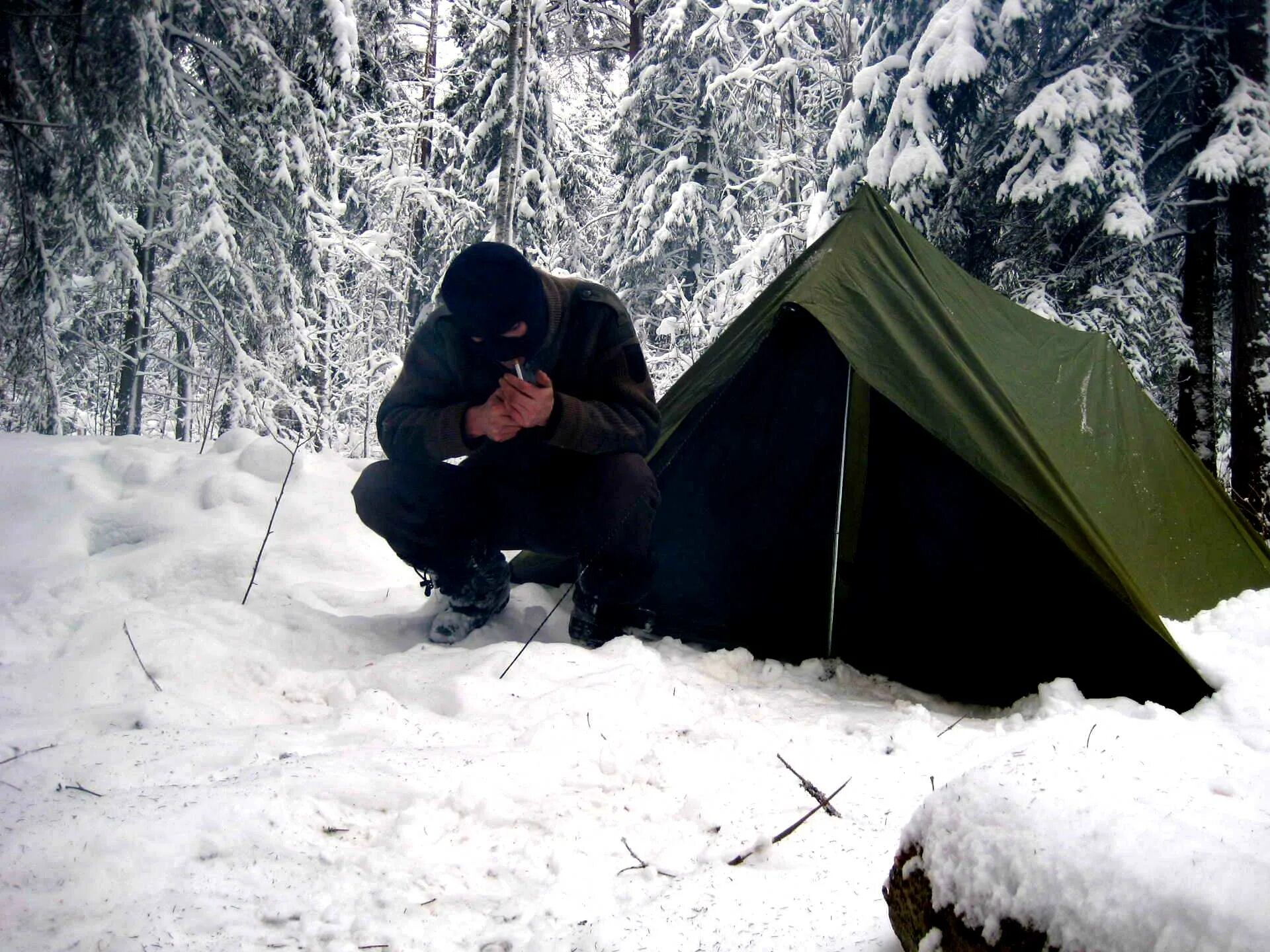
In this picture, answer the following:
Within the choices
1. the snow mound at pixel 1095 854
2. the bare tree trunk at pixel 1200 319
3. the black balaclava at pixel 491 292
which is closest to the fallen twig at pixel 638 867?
the snow mound at pixel 1095 854

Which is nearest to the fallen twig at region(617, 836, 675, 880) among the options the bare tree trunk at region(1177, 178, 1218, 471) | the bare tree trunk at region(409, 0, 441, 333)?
the bare tree trunk at region(1177, 178, 1218, 471)

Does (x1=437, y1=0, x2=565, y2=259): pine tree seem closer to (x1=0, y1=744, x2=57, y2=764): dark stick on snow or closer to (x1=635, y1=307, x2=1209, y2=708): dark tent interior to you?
(x1=635, y1=307, x2=1209, y2=708): dark tent interior

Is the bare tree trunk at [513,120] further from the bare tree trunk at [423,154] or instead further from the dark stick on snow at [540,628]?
the dark stick on snow at [540,628]

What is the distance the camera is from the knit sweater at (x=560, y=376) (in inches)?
100

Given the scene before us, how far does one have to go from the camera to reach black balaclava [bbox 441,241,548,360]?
2293 mm

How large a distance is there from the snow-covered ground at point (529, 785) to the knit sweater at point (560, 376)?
2.28ft

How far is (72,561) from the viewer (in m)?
3.03

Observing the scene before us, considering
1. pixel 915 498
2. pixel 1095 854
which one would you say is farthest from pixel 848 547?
pixel 1095 854

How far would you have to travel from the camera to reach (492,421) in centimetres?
238

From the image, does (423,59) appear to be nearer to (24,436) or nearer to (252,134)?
(252,134)

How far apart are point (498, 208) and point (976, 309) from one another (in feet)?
21.9

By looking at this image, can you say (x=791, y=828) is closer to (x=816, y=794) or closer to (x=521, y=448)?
(x=816, y=794)

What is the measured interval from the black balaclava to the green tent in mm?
836

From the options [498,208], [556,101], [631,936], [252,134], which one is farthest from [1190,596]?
[556,101]
